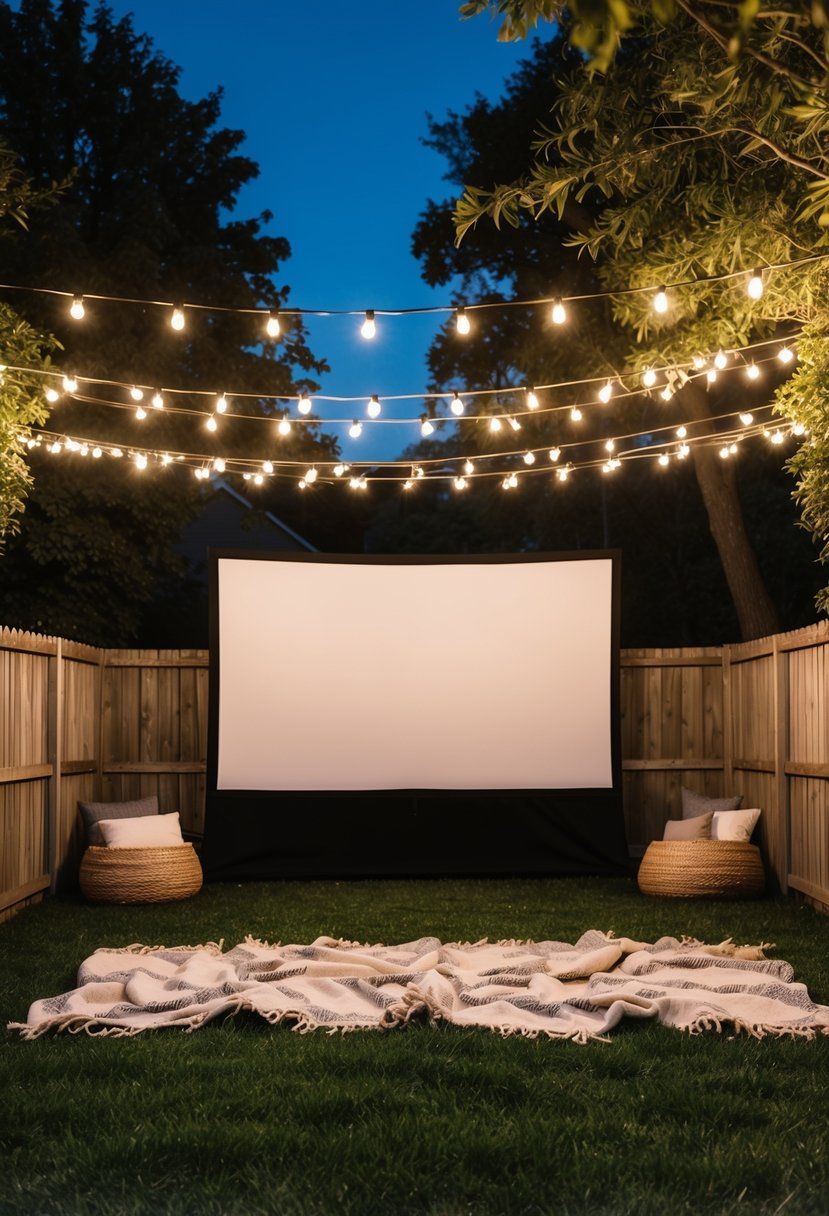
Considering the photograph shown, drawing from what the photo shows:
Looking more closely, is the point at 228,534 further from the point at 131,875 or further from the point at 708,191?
the point at 708,191

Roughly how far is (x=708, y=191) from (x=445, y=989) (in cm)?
429

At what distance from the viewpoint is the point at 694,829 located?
718 cm

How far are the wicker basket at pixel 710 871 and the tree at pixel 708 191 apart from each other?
5.63ft

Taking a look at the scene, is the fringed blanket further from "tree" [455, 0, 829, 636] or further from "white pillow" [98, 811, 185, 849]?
"tree" [455, 0, 829, 636]

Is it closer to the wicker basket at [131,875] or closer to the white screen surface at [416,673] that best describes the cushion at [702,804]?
the white screen surface at [416,673]

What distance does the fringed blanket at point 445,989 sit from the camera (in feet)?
12.5

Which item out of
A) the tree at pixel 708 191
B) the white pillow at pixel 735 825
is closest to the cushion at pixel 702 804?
the white pillow at pixel 735 825

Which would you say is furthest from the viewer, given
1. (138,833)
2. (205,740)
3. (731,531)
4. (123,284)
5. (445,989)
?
(123,284)

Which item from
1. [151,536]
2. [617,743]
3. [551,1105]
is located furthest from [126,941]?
[151,536]

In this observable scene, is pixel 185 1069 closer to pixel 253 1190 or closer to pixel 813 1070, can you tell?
pixel 253 1190

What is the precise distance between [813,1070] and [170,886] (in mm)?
4083

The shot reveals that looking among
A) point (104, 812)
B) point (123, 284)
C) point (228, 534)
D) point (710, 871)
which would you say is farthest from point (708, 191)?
point (228, 534)

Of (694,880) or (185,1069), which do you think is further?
(694,880)

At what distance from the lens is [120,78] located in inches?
563
